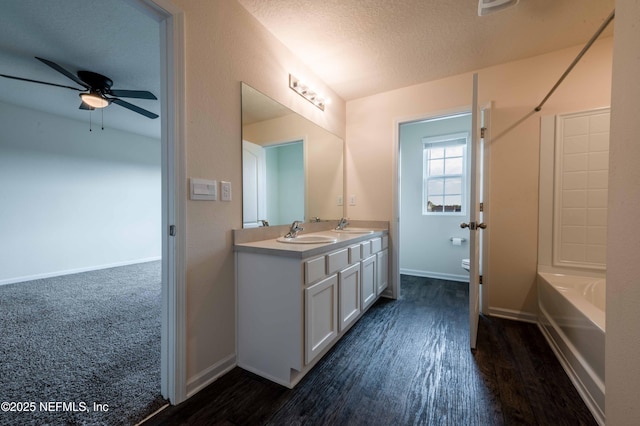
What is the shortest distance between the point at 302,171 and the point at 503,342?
2141mm

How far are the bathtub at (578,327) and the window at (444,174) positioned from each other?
1567mm

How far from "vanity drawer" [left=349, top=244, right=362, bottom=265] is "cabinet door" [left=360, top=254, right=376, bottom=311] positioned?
0.11 meters

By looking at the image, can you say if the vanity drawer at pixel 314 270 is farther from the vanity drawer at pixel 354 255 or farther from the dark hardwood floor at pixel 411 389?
the dark hardwood floor at pixel 411 389

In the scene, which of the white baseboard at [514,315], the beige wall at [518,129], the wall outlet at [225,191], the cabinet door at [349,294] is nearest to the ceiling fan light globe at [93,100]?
the wall outlet at [225,191]

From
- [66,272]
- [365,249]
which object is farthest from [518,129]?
[66,272]

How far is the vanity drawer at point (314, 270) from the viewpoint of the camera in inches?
54.0

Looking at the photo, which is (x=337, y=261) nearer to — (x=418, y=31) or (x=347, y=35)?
(x=347, y=35)

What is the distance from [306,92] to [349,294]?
184 cm

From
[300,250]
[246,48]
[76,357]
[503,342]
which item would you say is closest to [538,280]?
[503,342]

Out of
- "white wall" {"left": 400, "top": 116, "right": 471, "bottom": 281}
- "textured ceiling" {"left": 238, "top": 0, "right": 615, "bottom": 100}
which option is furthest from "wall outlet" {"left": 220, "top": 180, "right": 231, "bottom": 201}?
"white wall" {"left": 400, "top": 116, "right": 471, "bottom": 281}

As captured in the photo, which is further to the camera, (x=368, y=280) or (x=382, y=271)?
(x=382, y=271)

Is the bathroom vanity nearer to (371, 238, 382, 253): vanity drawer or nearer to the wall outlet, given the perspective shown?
the wall outlet

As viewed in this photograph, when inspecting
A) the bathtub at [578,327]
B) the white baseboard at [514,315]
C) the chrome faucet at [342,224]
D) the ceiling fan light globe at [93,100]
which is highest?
the ceiling fan light globe at [93,100]

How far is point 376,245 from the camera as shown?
94.7 inches
